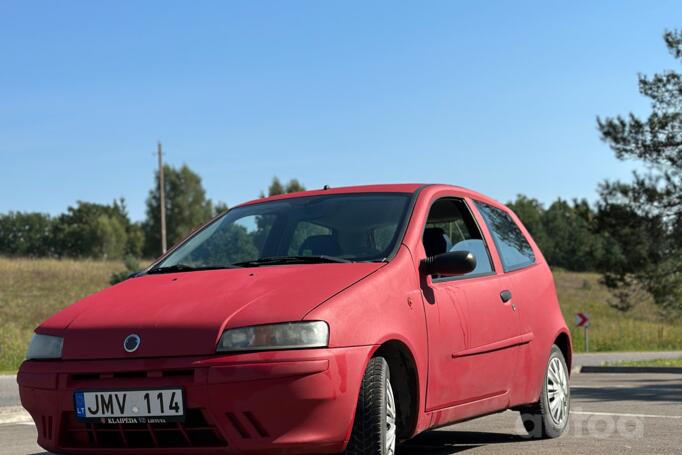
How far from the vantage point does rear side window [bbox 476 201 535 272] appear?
277 inches

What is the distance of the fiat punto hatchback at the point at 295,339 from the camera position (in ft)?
15.4

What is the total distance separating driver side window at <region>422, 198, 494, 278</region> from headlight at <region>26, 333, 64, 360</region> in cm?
213

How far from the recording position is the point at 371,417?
4.92m

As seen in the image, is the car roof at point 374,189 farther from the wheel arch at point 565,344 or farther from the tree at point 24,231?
the tree at point 24,231

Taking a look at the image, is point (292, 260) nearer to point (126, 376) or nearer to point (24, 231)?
point (126, 376)

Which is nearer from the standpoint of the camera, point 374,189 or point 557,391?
point 374,189

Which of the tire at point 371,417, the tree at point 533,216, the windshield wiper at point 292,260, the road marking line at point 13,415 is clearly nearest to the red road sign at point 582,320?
the road marking line at point 13,415

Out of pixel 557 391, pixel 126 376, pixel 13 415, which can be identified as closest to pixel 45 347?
pixel 126 376

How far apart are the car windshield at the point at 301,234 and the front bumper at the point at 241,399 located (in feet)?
3.37

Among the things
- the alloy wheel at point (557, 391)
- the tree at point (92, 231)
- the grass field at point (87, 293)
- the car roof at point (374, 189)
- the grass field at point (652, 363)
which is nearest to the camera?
the car roof at point (374, 189)

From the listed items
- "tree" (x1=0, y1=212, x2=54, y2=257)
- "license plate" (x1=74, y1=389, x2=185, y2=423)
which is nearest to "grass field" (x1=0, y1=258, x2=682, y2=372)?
"license plate" (x1=74, y1=389, x2=185, y2=423)

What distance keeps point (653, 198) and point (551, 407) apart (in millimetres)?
31981

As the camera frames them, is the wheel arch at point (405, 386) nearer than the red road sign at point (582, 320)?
Yes

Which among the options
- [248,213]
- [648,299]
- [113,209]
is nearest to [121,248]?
[113,209]
